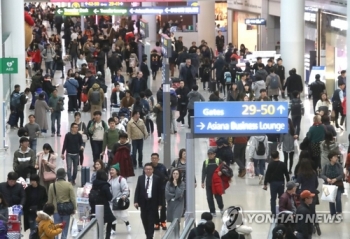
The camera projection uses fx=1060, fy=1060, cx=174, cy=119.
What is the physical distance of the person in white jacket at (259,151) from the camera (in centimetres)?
2038

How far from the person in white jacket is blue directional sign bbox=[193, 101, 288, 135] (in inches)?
253

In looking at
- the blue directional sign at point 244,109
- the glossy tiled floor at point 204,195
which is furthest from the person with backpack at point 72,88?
the blue directional sign at point 244,109

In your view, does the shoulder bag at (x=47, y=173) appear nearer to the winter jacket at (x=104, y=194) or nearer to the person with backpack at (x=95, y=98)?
the winter jacket at (x=104, y=194)

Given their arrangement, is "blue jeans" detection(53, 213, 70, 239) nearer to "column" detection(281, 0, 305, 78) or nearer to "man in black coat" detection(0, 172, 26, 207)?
"man in black coat" detection(0, 172, 26, 207)

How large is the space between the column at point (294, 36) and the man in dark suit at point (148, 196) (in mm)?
18436

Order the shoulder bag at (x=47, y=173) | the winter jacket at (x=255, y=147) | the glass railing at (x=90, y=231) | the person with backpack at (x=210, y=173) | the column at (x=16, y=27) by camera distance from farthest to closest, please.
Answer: the column at (x=16, y=27), the winter jacket at (x=255, y=147), the shoulder bag at (x=47, y=173), the person with backpack at (x=210, y=173), the glass railing at (x=90, y=231)

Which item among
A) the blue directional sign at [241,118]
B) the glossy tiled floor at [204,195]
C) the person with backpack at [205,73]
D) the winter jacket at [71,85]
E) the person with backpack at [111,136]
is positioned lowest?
the glossy tiled floor at [204,195]

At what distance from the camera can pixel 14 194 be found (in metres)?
15.8

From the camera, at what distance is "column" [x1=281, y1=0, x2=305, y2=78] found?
3397 cm

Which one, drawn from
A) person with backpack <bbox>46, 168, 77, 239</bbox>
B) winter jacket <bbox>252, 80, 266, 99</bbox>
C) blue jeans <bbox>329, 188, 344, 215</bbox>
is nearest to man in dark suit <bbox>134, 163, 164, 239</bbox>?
person with backpack <bbox>46, 168, 77, 239</bbox>

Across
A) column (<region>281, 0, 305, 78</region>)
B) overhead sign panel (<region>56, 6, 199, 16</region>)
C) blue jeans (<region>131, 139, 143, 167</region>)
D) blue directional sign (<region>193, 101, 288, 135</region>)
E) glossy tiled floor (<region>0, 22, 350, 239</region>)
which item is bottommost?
glossy tiled floor (<region>0, 22, 350, 239</region>)

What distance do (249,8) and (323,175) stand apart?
32058 millimetres

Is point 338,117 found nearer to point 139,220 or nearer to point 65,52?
point 139,220

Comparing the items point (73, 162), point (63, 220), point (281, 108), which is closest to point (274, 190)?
point (63, 220)
